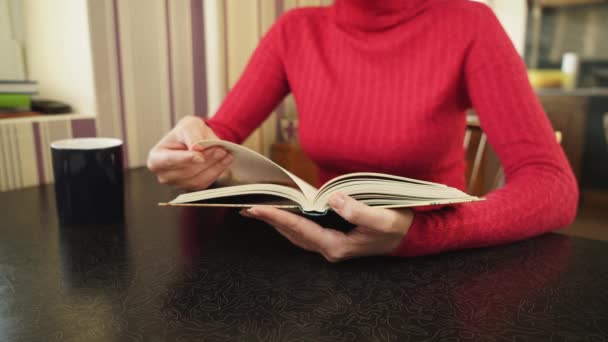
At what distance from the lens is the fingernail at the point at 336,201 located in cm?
50

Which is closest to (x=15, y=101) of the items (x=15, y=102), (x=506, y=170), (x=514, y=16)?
(x=15, y=102)

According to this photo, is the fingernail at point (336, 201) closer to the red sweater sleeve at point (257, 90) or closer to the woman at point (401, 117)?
the woman at point (401, 117)

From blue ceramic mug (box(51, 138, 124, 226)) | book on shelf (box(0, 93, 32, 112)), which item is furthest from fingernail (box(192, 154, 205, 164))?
book on shelf (box(0, 93, 32, 112))

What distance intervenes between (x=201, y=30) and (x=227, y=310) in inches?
45.8

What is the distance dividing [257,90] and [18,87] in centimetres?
54

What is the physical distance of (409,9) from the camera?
37.3 inches

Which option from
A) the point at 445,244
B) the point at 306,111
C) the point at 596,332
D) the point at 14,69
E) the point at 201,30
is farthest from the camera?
the point at 201,30

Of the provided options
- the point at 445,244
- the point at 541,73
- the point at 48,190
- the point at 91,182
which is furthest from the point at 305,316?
the point at 541,73

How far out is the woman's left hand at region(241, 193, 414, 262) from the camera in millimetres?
518

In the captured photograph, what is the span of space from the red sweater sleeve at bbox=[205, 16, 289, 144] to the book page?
326 mm

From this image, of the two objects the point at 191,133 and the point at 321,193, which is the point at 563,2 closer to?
the point at 191,133

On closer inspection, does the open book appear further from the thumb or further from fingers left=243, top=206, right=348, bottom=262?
the thumb

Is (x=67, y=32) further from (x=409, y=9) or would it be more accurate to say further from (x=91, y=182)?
(x=409, y=9)

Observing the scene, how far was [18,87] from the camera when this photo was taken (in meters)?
1.11
